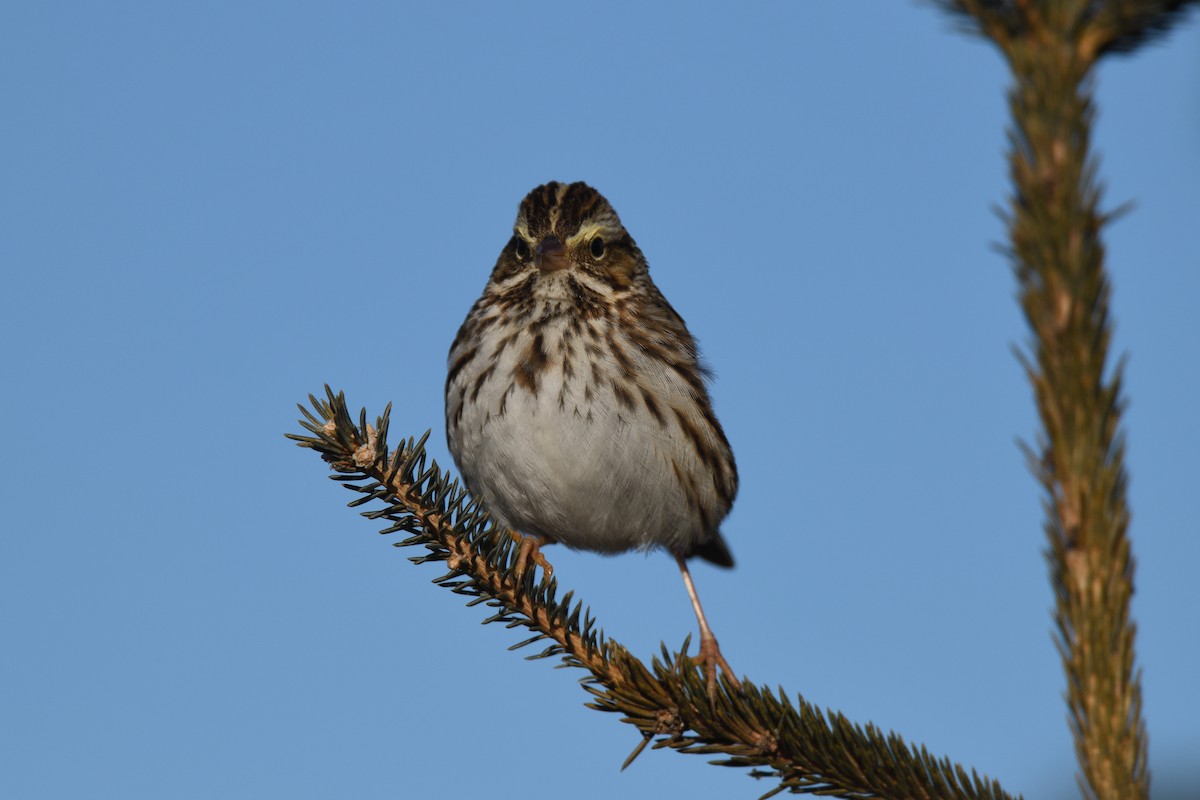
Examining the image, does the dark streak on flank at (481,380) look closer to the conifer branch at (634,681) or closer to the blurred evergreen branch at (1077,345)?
the conifer branch at (634,681)

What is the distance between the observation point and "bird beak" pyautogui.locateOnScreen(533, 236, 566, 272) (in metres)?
7.76

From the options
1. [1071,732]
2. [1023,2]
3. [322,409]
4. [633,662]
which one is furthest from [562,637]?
[1023,2]

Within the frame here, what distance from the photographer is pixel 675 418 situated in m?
7.61

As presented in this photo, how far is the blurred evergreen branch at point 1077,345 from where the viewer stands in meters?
2.54

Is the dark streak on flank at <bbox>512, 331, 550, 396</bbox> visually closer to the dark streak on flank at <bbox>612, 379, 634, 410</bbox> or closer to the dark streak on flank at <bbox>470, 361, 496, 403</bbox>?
the dark streak on flank at <bbox>470, 361, 496, 403</bbox>

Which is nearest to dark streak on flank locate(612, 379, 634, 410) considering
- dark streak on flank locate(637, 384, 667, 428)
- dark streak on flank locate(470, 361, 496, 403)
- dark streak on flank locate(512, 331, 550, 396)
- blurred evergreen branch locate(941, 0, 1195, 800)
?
dark streak on flank locate(637, 384, 667, 428)

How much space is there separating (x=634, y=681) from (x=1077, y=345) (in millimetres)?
2394

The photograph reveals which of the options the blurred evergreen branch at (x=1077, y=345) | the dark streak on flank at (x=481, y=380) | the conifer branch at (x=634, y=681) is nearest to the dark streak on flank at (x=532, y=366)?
the dark streak on flank at (x=481, y=380)

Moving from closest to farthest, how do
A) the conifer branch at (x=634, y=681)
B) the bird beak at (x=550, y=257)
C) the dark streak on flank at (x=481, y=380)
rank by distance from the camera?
the conifer branch at (x=634, y=681) < the dark streak on flank at (x=481, y=380) < the bird beak at (x=550, y=257)

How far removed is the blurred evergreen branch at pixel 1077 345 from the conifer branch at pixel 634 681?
661 mm

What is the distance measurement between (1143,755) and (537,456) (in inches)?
188

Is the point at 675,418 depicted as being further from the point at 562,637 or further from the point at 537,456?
the point at 562,637

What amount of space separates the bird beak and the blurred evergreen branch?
5.27m

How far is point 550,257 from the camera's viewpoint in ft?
25.5
